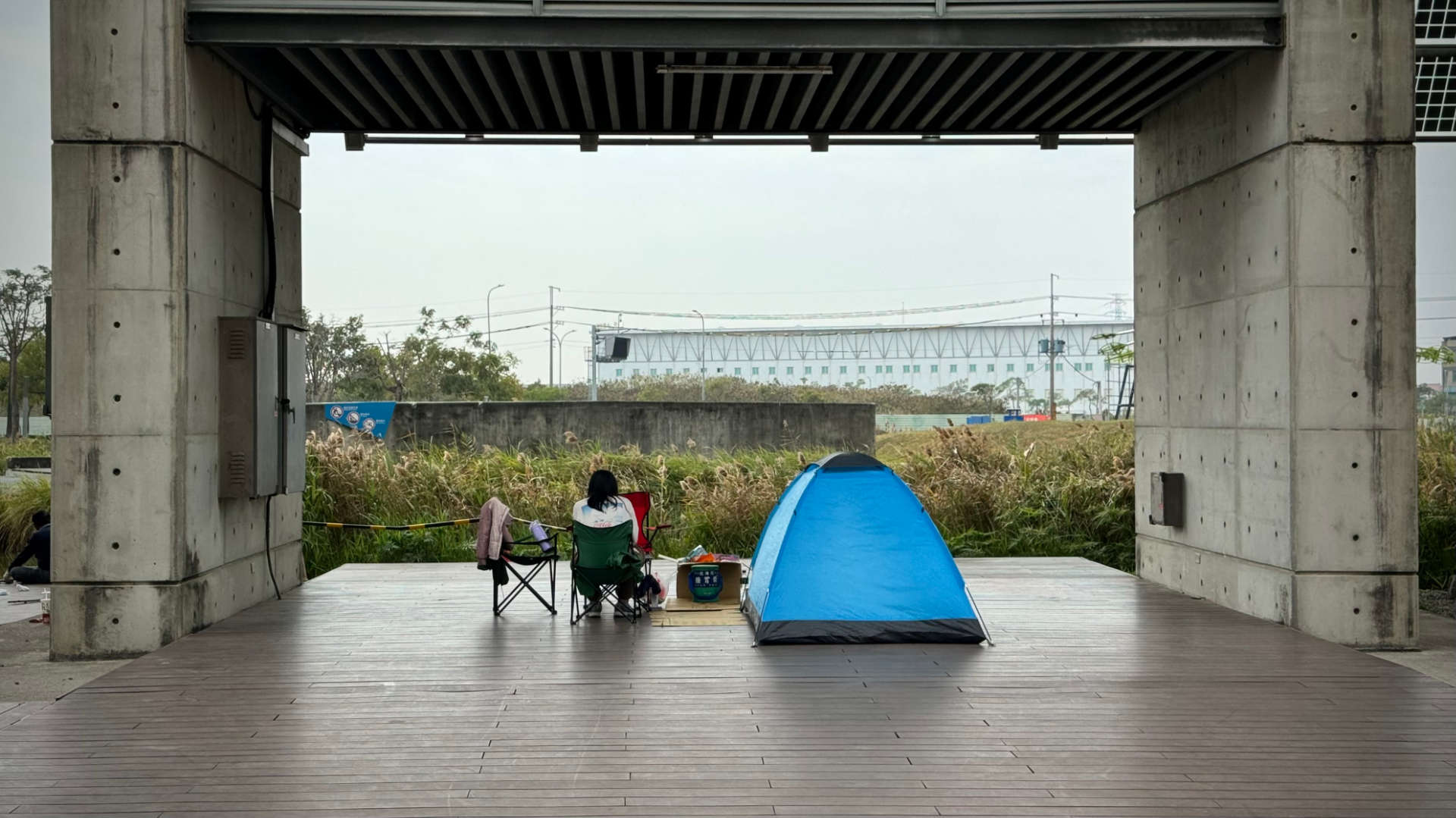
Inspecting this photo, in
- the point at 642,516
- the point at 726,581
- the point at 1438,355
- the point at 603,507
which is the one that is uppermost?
the point at 1438,355

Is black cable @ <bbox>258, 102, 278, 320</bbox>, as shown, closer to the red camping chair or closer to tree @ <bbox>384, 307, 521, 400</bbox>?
the red camping chair

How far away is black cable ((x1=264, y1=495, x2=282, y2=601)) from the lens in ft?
30.3

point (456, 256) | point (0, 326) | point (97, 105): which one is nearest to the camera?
point (97, 105)

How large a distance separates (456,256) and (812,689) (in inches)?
1541

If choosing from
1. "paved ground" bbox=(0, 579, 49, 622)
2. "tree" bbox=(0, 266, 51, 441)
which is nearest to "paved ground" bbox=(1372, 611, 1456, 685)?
"paved ground" bbox=(0, 579, 49, 622)

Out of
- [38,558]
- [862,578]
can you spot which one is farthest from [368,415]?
[862,578]

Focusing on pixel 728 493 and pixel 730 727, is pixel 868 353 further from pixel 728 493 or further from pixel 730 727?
pixel 730 727

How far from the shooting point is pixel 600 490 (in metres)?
8.20

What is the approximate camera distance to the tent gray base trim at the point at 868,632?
7.51 meters

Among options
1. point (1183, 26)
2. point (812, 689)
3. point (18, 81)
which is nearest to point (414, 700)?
point (812, 689)

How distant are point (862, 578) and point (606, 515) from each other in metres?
1.85

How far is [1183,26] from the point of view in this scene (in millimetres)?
7816

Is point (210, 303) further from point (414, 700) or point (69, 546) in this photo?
point (414, 700)

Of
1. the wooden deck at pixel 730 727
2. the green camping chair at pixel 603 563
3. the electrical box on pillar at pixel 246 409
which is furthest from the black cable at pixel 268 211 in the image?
the green camping chair at pixel 603 563
